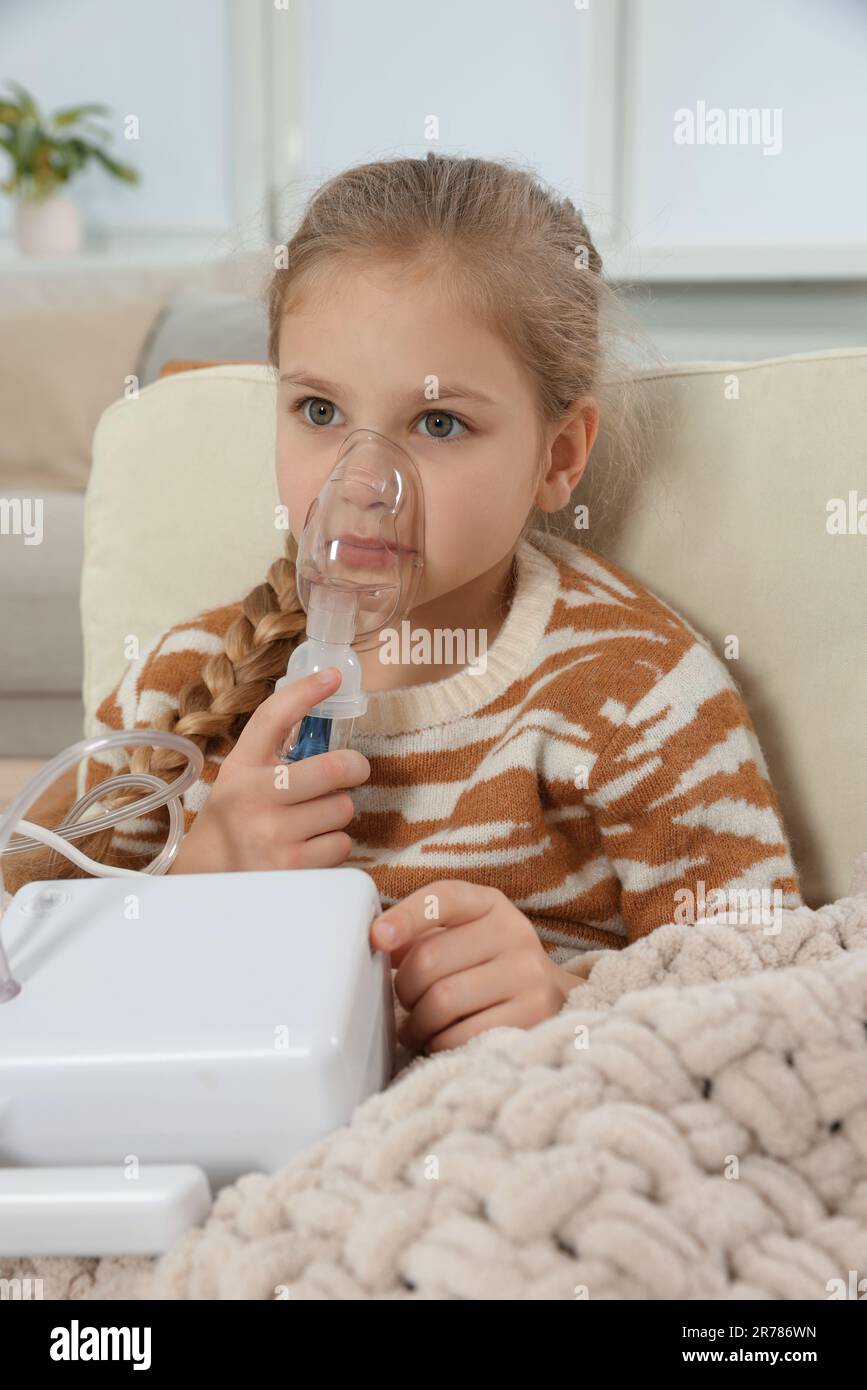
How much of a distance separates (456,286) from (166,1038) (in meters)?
0.60

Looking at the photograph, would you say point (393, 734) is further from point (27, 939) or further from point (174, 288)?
point (174, 288)

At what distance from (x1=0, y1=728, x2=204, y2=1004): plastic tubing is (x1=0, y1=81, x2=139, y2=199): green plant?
345 centimetres

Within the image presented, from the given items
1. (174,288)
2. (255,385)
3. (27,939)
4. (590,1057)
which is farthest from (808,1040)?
(174,288)

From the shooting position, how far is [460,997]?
72 centimetres

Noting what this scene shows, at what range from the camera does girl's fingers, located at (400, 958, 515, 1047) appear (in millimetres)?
722

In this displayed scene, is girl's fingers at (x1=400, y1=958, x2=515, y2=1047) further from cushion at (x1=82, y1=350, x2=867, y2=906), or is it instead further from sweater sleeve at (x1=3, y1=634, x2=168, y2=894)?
cushion at (x1=82, y1=350, x2=867, y2=906)

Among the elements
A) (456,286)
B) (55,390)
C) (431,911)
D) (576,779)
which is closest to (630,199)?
(55,390)

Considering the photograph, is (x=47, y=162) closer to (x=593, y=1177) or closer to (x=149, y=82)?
(x=149, y=82)

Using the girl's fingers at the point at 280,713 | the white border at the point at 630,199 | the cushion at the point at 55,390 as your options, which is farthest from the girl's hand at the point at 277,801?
the white border at the point at 630,199

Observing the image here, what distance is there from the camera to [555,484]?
1060 mm

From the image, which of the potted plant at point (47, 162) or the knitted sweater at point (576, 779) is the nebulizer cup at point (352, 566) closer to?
the knitted sweater at point (576, 779)

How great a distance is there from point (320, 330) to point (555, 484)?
0.79 ft

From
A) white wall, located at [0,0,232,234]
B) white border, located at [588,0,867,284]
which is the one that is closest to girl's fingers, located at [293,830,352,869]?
white border, located at [588,0,867,284]

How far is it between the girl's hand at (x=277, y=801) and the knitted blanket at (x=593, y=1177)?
1.08ft
